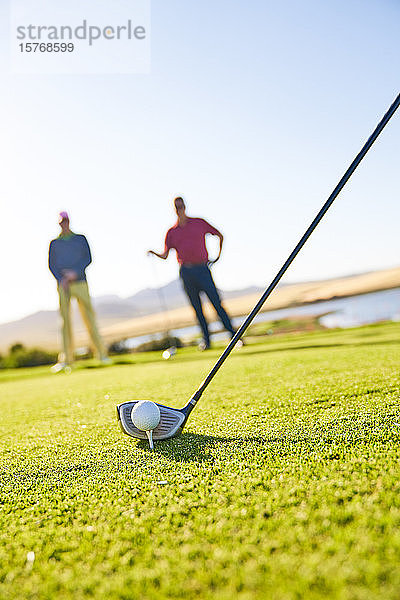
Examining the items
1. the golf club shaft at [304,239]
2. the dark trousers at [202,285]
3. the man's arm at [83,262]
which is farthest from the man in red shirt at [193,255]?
the golf club shaft at [304,239]

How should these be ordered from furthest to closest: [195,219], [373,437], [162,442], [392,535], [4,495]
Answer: [195,219]
[162,442]
[373,437]
[4,495]
[392,535]

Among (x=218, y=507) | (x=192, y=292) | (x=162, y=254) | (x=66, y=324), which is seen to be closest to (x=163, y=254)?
(x=162, y=254)

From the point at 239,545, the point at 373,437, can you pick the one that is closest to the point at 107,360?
the point at 373,437

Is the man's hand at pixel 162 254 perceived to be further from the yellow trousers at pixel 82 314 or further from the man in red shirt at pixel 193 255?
the yellow trousers at pixel 82 314

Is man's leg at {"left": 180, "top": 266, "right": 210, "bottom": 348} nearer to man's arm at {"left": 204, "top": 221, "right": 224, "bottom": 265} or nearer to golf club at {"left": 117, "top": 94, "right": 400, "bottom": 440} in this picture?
man's arm at {"left": 204, "top": 221, "right": 224, "bottom": 265}

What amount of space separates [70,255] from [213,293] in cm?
251

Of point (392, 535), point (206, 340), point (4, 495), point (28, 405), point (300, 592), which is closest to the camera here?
point (300, 592)

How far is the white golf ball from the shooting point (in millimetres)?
2404

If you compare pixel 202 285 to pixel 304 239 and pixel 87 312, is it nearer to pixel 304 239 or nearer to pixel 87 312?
pixel 87 312

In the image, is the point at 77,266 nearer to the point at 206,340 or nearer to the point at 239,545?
the point at 206,340

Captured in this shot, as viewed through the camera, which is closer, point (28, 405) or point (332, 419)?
point (332, 419)

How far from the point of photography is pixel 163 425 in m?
2.55

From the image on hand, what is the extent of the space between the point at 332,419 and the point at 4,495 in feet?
5.47

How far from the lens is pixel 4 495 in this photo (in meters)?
1.99
